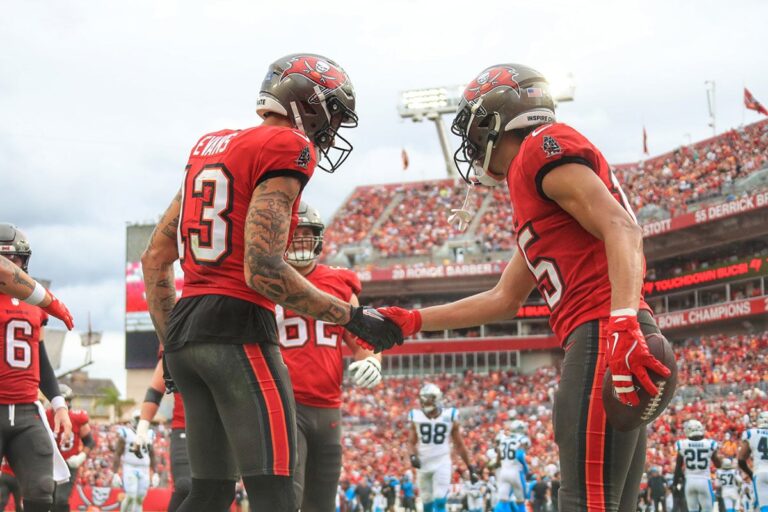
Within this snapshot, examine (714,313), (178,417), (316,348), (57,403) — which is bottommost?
(178,417)

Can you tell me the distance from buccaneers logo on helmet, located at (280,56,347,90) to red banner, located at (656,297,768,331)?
107 ft

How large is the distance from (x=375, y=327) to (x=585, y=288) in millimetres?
895

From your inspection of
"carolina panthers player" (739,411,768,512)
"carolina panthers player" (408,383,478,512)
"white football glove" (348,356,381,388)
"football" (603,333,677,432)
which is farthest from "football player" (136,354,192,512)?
"carolina panthers player" (739,411,768,512)

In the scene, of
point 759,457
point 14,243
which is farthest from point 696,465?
point 14,243

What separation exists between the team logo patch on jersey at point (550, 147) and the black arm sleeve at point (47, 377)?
15.7 ft

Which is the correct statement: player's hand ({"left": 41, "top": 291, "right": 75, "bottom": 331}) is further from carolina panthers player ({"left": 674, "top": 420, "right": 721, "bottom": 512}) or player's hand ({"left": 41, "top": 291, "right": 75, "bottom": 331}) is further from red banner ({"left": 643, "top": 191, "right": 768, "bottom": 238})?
red banner ({"left": 643, "top": 191, "right": 768, "bottom": 238})

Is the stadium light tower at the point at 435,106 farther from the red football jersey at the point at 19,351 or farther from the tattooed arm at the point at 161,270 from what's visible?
the tattooed arm at the point at 161,270

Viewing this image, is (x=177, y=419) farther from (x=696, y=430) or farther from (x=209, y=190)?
(x=696, y=430)

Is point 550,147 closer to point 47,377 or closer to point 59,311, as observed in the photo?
point 59,311

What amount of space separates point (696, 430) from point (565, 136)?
13.4m

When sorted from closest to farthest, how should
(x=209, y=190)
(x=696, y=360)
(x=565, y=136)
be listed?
(x=565, y=136)
(x=209, y=190)
(x=696, y=360)

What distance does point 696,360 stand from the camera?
34.8 metres

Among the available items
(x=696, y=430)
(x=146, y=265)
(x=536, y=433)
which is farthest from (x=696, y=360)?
(x=146, y=265)

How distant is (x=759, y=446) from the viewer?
14148 millimetres
